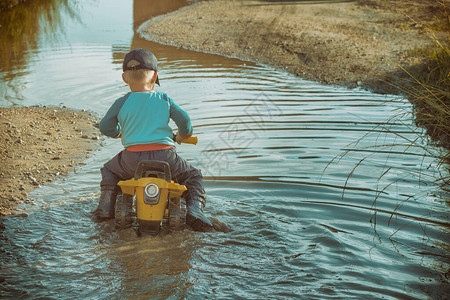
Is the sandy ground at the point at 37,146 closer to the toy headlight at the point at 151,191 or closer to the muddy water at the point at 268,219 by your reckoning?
the muddy water at the point at 268,219

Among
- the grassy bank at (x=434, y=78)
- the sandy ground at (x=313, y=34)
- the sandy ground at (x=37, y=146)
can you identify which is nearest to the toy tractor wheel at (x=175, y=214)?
the sandy ground at (x=37, y=146)

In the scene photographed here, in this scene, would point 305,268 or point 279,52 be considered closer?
point 305,268

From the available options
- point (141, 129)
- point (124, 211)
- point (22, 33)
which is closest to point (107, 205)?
point (124, 211)

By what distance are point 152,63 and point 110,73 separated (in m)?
6.99

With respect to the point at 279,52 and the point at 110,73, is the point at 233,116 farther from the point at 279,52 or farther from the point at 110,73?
the point at 279,52

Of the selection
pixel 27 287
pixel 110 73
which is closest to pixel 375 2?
pixel 110 73

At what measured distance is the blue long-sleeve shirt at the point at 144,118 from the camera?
4.40m

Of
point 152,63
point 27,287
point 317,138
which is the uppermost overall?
point 152,63

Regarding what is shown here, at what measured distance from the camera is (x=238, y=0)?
1867cm

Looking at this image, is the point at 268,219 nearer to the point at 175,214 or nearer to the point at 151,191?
the point at 175,214

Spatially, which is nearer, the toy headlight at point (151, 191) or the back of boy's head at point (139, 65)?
the toy headlight at point (151, 191)

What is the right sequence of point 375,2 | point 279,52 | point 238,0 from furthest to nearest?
point 238,0
point 375,2
point 279,52

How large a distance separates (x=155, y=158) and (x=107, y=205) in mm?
585

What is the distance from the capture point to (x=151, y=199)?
4082mm
